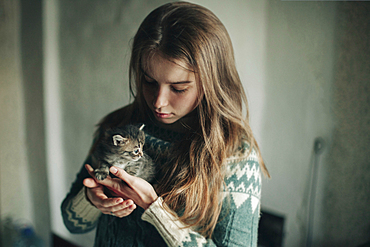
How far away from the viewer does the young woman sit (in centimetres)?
44

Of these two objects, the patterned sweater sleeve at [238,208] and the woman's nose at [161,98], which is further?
the patterned sweater sleeve at [238,208]

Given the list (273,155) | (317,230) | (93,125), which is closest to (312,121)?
Answer: (273,155)

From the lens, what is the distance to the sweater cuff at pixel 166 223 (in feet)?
1.56

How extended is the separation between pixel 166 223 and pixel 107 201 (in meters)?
0.14

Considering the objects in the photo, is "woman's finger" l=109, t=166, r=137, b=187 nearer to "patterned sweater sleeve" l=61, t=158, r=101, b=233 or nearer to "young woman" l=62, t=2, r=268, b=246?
"young woman" l=62, t=2, r=268, b=246

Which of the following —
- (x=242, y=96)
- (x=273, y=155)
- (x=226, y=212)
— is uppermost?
(x=242, y=96)

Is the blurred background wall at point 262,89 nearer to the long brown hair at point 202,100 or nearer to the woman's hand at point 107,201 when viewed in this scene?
the long brown hair at point 202,100

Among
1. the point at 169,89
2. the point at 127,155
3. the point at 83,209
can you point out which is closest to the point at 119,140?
the point at 127,155

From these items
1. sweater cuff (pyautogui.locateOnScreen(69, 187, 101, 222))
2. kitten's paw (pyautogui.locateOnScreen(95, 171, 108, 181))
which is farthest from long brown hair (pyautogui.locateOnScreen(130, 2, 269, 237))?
sweater cuff (pyautogui.locateOnScreen(69, 187, 101, 222))

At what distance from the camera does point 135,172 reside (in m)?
0.44

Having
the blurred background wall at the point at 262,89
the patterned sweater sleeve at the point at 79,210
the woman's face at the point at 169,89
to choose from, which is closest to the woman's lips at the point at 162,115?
the woman's face at the point at 169,89

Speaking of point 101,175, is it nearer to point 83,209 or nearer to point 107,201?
point 107,201

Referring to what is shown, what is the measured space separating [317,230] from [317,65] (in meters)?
0.46

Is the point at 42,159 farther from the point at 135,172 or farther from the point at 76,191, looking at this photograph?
the point at 135,172
